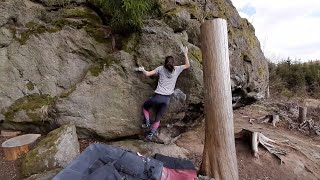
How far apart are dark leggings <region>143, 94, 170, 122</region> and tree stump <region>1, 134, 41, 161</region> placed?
2094 millimetres

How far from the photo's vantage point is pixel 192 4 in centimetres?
626

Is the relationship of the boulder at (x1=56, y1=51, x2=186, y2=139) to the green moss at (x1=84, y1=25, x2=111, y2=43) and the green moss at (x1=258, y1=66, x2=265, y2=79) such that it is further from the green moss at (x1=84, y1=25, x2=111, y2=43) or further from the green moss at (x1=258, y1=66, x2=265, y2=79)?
the green moss at (x1=258, y1=66, x2=265, y2=79)

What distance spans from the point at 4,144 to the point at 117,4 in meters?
3.09

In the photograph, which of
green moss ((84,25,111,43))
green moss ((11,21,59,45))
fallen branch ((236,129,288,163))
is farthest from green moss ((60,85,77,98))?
fallen branch ((236,129,288,163))

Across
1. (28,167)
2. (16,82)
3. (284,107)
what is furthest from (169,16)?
(284,107)

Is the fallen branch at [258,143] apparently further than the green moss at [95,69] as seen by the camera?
Yes

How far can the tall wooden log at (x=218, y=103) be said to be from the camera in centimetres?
452

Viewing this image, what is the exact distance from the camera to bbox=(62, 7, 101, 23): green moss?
237 inches

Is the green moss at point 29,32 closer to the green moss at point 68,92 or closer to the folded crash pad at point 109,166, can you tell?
the green moss at point 68,92

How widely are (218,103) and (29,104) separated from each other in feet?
11.4

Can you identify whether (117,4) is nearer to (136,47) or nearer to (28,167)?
(136,47)

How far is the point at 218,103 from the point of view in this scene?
14.8 ft

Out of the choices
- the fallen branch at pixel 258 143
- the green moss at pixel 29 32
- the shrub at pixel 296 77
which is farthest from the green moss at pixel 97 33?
the shrub at pixel 296 77

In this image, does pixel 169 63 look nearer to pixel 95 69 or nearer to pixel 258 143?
pixel 95 69
